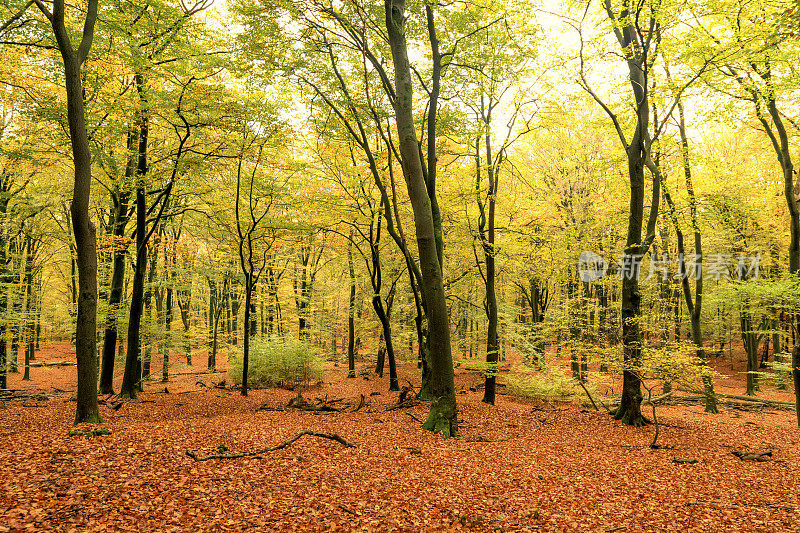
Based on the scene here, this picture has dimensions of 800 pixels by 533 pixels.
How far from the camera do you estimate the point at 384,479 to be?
5.52 m

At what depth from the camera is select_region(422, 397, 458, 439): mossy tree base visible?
26.3ft

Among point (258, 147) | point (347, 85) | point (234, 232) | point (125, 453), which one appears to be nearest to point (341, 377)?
point (234, 232)

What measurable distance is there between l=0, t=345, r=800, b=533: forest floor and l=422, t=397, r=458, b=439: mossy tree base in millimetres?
257

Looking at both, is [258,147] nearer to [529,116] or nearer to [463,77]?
[463,77]

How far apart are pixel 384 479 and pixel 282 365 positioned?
41.2 feet

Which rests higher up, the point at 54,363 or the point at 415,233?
the point at 415,233

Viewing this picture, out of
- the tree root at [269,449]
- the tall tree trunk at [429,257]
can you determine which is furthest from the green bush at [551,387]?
the tree root at [269,449]

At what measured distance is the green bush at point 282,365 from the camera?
16.9m

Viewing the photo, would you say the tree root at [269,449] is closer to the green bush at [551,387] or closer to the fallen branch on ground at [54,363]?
the green bush at [551,387]

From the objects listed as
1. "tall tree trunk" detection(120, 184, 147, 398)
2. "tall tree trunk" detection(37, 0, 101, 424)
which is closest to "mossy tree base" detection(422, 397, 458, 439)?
"tall tree trunk" detection(37, 0, 101, 424)

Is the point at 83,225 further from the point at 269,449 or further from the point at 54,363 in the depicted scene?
the point at 54,363

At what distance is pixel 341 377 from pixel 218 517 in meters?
17.5

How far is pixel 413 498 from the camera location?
489cm

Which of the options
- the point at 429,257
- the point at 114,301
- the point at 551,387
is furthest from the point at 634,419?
the point at 114,301
